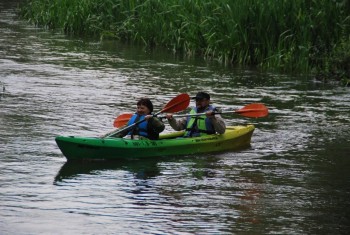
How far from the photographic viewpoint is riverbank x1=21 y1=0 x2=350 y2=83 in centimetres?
1842

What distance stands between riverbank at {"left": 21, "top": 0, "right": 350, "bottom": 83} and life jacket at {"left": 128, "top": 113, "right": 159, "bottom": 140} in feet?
23.7

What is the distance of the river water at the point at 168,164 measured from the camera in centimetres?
849

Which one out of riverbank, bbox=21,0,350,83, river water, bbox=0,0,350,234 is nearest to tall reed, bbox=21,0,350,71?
riverbank, bbox=21,0,350,83

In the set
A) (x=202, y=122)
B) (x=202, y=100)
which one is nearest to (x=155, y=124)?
(x=202, y=100)

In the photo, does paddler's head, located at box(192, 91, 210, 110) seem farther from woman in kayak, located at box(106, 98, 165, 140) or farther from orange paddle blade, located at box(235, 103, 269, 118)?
orange paddle blade, located at box(235, 103, 269, 118)

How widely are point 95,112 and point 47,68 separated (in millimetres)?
4994

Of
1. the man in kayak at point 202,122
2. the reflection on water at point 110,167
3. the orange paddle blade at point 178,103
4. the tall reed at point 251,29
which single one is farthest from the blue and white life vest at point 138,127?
the tall reed at point 251,29

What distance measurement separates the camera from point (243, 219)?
8.59 m

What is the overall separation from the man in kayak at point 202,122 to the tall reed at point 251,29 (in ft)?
21.7

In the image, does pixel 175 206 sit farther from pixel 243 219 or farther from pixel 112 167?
pixel 112 167

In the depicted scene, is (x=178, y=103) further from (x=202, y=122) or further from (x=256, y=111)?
(x=256, y=111)

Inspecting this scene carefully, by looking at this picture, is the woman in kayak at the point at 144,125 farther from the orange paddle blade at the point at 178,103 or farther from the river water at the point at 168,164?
the orange paddle blade at the point at 178,103

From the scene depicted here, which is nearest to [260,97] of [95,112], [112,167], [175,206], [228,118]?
[228,118]

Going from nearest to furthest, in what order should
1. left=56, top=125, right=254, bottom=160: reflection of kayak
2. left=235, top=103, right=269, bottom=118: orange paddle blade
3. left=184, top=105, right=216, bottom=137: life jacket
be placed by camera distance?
1. left=56, top=125, right=254, bottom=160: reflection of kayak
2. left=184, top=105, right=216, bottom=137: life jacket
3. left=235, top=103, right=269, bottom=118: orange paddle blade
